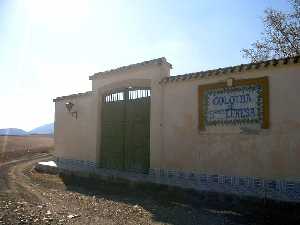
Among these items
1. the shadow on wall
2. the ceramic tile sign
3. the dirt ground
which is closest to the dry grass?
the dirt ground

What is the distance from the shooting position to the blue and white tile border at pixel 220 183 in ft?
28.8

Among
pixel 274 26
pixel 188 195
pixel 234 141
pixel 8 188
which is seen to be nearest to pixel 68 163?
pixel 8 188

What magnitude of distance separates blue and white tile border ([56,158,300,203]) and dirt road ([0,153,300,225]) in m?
0.56

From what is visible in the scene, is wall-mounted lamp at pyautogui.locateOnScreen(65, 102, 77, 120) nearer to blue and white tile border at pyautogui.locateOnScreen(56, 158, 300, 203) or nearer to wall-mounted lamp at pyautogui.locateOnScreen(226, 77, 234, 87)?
blue and white tile border at pyautogui.locateOnScreen(56, 158, 300, 203)

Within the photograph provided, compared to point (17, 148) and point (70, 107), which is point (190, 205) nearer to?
point (70, 107)

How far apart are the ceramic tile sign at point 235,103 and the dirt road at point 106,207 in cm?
240

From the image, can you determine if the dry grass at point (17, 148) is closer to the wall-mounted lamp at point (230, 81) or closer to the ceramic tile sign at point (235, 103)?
the ceramic tile sign at point (235, 103)

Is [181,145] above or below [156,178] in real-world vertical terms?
above

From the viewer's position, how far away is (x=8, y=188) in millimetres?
11023

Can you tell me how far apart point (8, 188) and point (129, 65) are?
5.88m

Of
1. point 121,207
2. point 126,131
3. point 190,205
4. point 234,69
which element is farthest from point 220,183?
point 126,131

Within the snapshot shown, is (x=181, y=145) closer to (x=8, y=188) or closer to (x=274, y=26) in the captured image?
(x=8, y=188)

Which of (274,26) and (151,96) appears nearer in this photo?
(151,96)

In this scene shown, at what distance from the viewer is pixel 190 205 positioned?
29.3ft
